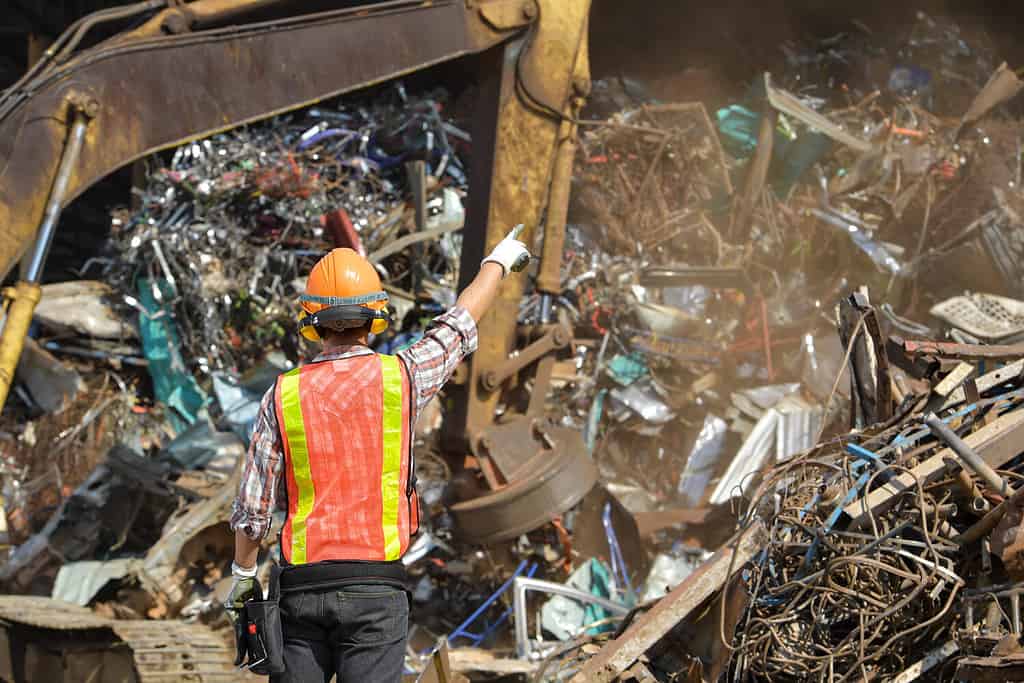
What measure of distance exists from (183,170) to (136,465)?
3510 millimetres

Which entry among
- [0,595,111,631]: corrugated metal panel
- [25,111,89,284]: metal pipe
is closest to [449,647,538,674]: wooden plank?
[0,595,111,631]: corrugated metal panel

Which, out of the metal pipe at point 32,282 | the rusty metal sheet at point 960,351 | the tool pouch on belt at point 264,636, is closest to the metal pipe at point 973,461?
the rusty metal sheet at point 960,351

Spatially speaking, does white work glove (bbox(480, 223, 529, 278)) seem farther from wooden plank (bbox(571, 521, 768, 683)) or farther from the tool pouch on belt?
wooden plank (bbox(571, 521, 768, 683))

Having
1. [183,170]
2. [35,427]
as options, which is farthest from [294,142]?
[35,427]

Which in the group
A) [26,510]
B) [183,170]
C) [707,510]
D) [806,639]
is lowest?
[26,510]

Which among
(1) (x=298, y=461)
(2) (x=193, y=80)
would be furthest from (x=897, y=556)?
(2) (x=193, y=80)

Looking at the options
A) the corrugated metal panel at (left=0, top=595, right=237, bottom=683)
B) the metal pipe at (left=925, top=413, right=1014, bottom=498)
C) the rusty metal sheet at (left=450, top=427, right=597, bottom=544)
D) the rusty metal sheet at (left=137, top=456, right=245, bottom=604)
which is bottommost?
the rusty metal sheet at (left=137, top=456, right=245, bottom=604)

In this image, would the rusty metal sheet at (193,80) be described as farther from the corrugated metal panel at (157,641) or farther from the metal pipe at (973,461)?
the metal pipe at (973,461)

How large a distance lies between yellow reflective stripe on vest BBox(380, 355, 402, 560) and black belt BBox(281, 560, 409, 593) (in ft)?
0.18

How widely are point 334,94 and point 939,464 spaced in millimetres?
2783

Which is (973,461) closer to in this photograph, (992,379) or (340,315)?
(992,379)

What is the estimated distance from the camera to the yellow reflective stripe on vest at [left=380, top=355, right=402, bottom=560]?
98.1 inches

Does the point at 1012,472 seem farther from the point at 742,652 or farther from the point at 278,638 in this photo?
the point at 278,638

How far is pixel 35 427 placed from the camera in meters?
7.57
